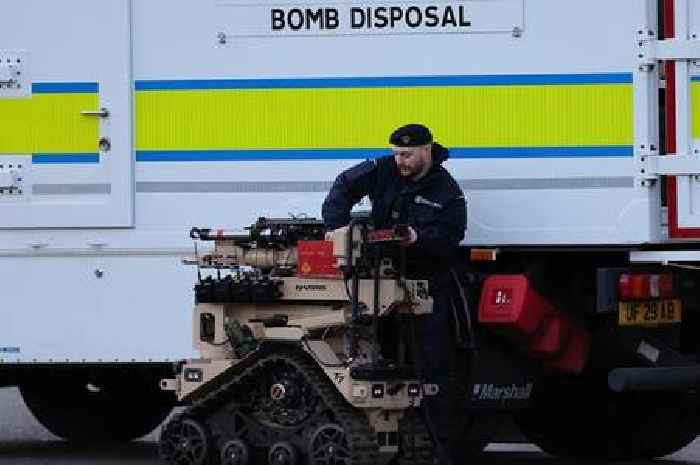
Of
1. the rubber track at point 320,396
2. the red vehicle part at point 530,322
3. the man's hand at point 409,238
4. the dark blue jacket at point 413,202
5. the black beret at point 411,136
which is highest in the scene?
the black beret at point 411,136

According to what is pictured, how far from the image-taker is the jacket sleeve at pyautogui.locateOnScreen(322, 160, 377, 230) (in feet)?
31.7

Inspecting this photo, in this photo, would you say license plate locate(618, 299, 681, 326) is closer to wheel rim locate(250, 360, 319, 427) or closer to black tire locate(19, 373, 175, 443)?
wheel rim locate(250, 360, 319, 427)

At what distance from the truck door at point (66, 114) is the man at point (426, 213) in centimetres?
125

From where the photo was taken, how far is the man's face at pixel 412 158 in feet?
31.5

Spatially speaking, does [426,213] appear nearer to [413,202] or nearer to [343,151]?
[413,202]

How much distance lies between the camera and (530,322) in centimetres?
979

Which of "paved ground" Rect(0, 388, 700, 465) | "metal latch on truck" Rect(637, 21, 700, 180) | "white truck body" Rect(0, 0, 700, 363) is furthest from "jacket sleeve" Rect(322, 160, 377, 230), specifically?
"paved ground" Rect(0, 388, 700, 465)

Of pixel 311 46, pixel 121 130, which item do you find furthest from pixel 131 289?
pixel 311 46

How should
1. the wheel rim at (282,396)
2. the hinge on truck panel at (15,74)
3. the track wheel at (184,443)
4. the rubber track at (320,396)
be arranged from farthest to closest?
the hinge on truck panel at (15,74) → the track wheel at (184,443) → the wheel rim at (282,396) → the rubber track at (320,396)

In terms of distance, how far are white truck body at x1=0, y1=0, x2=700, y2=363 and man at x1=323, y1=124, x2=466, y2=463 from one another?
11.5 inches

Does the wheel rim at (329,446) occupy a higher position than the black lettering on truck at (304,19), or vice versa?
the black lettering on truck at (304,19)

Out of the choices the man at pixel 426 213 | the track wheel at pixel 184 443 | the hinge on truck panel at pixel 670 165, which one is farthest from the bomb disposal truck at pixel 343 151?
the track wheel at pixel 184 443

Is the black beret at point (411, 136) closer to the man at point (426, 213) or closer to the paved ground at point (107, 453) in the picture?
the man at point (426, 213)

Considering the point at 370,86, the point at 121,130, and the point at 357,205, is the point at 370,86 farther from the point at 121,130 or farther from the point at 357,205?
the point at 121,130
